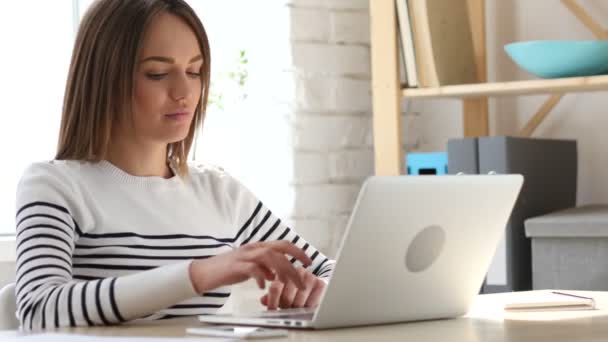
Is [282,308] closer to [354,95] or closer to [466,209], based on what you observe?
[466,209]

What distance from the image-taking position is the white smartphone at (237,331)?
3.59 feet

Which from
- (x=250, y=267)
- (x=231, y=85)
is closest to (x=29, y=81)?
(x=231, y=85)

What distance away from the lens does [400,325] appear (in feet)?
4.01

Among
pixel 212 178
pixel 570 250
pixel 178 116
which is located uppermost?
pixel 178 116

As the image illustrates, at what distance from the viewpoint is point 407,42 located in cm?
241

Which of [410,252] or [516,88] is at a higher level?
[516,88]

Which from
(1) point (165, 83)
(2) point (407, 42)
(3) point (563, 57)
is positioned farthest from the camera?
(2) point (407, 42)

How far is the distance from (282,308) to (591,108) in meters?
1.37

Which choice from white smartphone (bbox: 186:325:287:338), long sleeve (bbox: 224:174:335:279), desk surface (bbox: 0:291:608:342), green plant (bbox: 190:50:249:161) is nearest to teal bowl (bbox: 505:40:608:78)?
green plant (bbox: 190:50:249:161)

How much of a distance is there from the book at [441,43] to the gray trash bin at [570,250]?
0.42 meters

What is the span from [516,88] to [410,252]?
1207mm

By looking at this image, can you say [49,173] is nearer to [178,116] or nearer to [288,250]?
[178,116]

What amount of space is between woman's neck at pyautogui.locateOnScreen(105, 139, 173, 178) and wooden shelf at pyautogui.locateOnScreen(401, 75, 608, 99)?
0.94 m

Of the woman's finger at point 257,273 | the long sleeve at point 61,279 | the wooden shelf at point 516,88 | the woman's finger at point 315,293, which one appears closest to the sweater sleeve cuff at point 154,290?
the long sleeve at point 61,279
